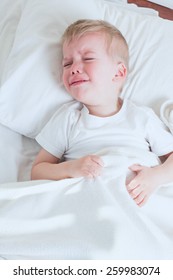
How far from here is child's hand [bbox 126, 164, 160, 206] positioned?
857mm

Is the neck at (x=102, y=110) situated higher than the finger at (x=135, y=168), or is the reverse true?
the neck at (x=102, y=110)

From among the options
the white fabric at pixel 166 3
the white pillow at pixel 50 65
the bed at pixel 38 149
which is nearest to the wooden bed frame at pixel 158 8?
the white fabric at pixel 166 3

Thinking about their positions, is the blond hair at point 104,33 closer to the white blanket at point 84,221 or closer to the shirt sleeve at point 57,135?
the shirt sleeve at point 57,135

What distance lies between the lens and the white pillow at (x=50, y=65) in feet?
3.50

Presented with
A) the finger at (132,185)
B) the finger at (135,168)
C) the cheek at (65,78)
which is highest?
the cheek at (65,78)

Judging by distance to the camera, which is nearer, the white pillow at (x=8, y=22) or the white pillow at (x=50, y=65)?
the white pillow at (x=50, y=65)

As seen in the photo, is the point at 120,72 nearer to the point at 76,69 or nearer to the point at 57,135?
the point at 76,69

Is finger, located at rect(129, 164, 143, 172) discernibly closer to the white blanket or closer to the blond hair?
the white blanket

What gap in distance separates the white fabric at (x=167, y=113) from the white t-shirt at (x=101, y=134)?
2 centimetres

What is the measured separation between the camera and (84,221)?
2.53ft

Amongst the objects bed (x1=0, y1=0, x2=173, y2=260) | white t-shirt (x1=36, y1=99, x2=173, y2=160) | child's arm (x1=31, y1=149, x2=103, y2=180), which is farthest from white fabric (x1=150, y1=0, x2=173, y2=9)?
child's arm (x1=31, y1=149, x2=103, y2=180)

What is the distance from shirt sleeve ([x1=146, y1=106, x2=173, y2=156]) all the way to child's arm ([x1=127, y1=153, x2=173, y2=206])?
0.05 meters

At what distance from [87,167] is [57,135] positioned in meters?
0.18
